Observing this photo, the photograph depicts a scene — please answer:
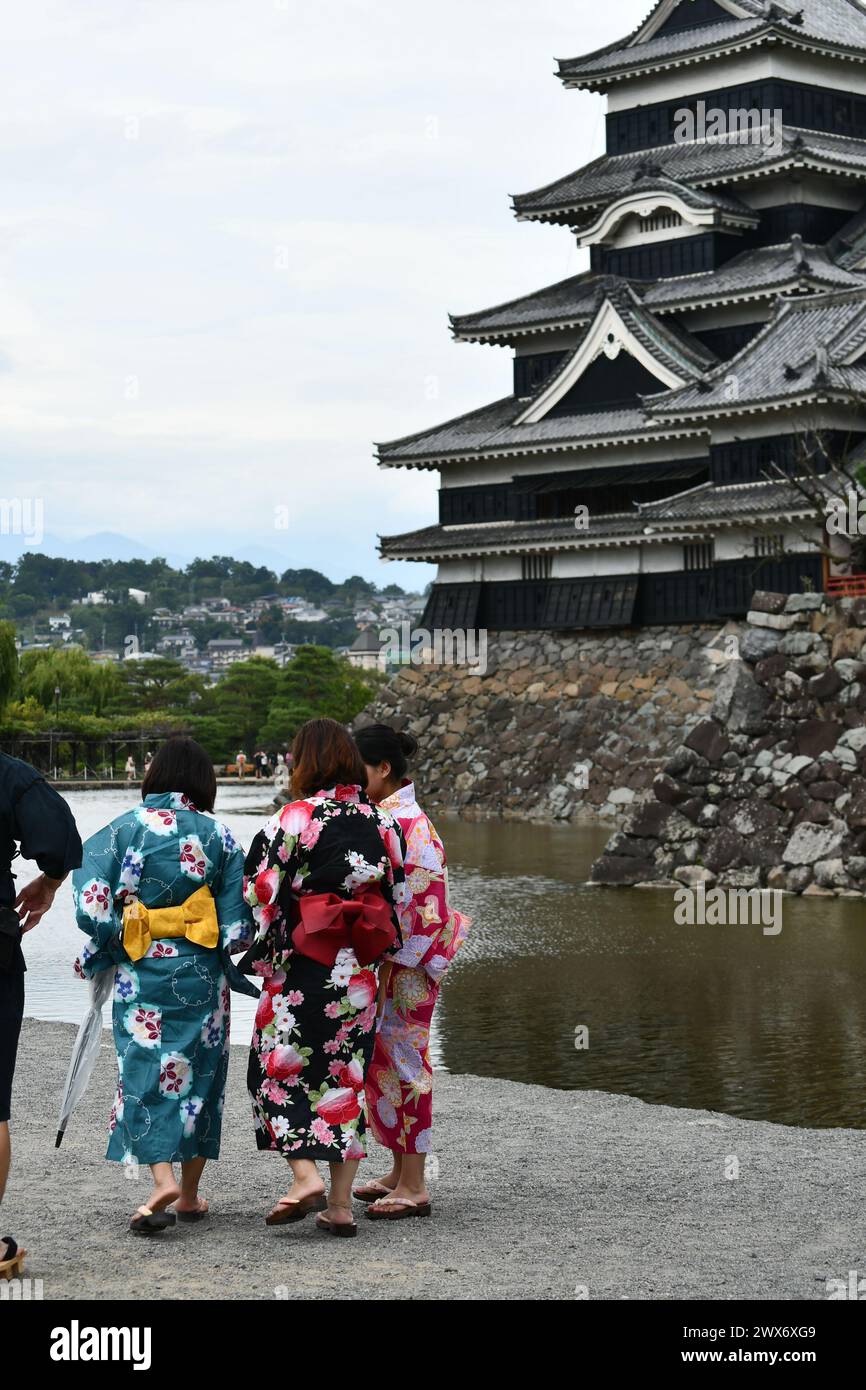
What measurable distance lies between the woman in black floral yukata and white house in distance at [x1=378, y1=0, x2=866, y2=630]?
29.5 meters

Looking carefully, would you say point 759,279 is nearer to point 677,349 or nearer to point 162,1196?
point 677,349

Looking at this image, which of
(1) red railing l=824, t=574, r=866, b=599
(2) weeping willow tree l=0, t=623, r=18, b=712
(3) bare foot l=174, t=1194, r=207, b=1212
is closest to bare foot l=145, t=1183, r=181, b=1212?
(3) bare foot l=174, t=1194, r=207, b=1212

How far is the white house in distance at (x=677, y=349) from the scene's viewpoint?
3803 cm

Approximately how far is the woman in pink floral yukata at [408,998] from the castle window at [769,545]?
29.8m

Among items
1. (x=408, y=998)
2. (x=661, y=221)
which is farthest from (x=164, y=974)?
(x=661, y=221)

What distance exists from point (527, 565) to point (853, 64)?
44.7 ft

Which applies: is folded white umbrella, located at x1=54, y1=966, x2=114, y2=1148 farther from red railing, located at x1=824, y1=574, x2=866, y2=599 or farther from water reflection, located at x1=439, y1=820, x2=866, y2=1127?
red railing, located at x1=824, y1=574, x2=866, y2=599

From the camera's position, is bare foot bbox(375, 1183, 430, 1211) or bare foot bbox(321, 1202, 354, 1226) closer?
bare foot bbox(321, 1202, 354, 1226)

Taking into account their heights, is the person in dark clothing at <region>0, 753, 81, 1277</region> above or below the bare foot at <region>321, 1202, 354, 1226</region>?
above

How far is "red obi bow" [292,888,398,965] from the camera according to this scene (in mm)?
7422

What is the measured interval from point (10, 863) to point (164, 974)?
3.03 ft

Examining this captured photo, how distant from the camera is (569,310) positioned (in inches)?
1752

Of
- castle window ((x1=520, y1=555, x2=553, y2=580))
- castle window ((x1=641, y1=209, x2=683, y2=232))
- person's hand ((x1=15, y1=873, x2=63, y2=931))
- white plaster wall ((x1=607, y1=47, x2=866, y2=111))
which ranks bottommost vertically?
person's hand ((x1=15, y1=873, x2=63, y2=931))

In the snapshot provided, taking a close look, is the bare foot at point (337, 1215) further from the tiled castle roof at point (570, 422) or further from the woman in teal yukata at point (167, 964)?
the tiled castle roof at point (570, 422)
